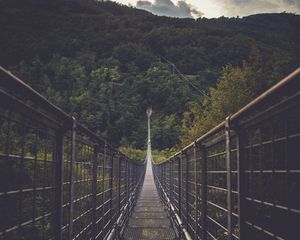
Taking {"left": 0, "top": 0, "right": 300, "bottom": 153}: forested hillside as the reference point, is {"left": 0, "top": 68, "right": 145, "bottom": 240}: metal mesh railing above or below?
below

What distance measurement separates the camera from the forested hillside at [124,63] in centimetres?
8569

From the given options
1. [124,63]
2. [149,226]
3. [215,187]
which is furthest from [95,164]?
[124,63]

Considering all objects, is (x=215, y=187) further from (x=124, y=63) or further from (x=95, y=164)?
(x=124, y=63)

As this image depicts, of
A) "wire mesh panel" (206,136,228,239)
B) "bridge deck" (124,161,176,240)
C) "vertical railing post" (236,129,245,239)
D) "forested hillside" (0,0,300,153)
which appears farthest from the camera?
"forested hillside" (0,0,300,153)

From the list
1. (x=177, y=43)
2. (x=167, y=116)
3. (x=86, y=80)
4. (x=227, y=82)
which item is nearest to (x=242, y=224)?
(x=227, y=82)

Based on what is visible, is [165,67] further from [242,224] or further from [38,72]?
[242,224]

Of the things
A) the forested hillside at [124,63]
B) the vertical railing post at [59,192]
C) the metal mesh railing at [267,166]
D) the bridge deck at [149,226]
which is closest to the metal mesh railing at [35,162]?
the vertical railing post at [59,192]

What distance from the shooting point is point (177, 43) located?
123 metres

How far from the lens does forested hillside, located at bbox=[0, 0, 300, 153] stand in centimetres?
8569

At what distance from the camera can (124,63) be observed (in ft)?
388

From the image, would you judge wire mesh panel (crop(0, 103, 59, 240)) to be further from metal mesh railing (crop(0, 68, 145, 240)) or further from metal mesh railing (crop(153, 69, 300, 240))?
metal mesh railing (crop(153, 69, 300, 240))

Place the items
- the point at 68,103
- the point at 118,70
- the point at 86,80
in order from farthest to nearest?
the point at 118,70 < the point at 86,80 < the point at 68,103

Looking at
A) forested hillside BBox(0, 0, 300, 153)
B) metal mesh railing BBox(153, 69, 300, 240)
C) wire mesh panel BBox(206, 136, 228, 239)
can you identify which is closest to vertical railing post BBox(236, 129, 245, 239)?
metal mesh railing BBox(153, 69, 300, 240)

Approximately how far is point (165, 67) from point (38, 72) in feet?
104
